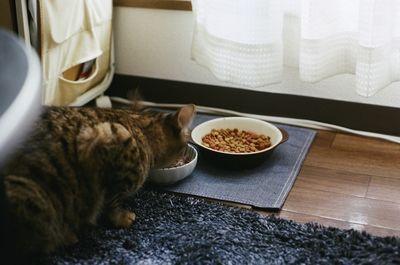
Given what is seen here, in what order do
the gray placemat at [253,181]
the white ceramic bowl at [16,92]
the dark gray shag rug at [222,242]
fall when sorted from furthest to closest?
1. the gray placemat at [253,181]
2. the dark gray shag rug at [222,242]
3. the white ceramic bowl at [16,92]

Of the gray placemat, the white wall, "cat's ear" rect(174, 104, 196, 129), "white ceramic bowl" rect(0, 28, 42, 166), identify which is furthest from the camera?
the white wall

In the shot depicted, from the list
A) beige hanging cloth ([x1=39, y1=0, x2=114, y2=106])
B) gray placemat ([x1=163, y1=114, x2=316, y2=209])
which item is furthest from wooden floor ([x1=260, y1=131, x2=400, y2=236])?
beige hanging cloth ([x1=39, y1=0, x2=114, y2=106])

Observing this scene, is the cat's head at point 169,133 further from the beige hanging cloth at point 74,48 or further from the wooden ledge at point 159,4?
the wooden ledge at point 159,4

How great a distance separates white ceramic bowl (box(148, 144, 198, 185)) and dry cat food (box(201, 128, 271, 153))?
0.14 meters

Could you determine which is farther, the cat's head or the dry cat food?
the dry cat food

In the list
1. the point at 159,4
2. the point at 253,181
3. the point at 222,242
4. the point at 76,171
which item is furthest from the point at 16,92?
the point at 159,4

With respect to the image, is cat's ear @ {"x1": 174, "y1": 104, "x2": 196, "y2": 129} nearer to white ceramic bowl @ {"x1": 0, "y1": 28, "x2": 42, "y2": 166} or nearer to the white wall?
the white wall

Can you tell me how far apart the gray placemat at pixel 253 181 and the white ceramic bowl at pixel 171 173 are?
0.10 ft

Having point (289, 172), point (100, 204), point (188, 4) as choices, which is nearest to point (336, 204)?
point (289, 172)

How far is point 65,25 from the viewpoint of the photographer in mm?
2082

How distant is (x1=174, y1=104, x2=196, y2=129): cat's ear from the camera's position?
1.79 metres

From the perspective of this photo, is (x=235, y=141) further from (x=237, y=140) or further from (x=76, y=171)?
(x=76, y=171)

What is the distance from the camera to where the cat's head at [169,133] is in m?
1.80

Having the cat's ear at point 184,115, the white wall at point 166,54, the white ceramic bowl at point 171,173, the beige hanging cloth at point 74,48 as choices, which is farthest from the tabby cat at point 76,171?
the white wall at point 166,54
